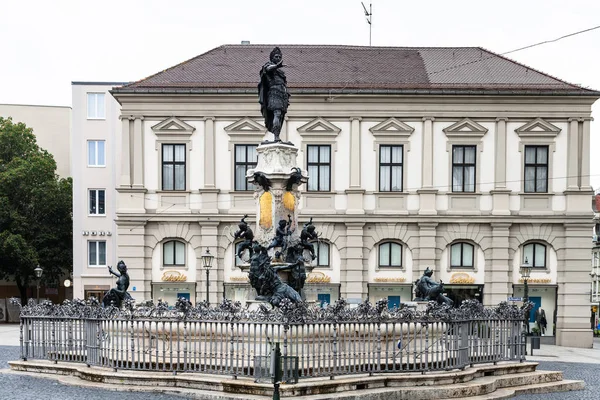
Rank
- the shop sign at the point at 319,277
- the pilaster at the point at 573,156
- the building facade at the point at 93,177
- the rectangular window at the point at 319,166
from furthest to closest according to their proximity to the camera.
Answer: the building facade at the point at 93,177, the rectangular window at the point at 319,166, the shop sign at the point at 319,277, the pilaster at the point at 573,156

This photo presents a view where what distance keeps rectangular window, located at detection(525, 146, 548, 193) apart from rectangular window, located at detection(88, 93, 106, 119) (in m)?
22.5

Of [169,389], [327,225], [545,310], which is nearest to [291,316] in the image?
[169,389]

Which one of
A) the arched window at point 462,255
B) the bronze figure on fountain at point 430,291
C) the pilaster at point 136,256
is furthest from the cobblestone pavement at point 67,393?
the arched window at point 462,255

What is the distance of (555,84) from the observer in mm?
36594

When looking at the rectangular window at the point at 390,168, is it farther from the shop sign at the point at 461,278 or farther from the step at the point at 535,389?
the step at the point at 535,389

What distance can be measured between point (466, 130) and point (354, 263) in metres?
7.81

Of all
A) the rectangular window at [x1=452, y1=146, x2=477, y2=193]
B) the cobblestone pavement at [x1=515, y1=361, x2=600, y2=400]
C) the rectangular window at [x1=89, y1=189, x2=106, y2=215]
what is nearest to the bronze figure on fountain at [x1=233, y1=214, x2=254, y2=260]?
the cobblestone pavement at [x1=515, y1=361, x2=600, y2=400]

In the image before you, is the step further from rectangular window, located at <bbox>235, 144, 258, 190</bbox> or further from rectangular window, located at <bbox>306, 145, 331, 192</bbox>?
rectangular window, located at <bbox>235, 144, 258, 190</bbox>

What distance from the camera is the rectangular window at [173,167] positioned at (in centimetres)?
3659

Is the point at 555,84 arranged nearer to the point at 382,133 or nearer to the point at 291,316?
the point at 382,133

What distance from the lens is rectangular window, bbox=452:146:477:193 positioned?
119 ft

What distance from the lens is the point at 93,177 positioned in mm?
43562

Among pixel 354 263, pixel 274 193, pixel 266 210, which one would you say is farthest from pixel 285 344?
pixel 354 263

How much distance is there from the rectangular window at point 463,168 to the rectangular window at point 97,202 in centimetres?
1908
